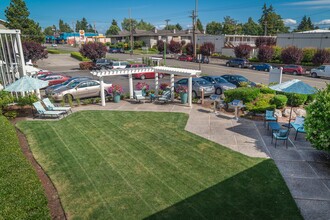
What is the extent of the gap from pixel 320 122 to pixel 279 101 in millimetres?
6065

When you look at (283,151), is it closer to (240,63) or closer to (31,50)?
(240,63)

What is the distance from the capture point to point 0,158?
28.1 feet

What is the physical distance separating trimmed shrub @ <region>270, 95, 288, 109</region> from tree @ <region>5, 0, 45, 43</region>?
168ft

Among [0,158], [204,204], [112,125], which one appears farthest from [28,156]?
[204,204]

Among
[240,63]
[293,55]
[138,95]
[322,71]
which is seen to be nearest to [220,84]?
[138,95]

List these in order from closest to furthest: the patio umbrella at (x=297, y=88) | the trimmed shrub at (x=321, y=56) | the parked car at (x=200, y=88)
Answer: the patio umbrella at (x=297, y=88) → the parked car at (x=200, y=88) → the trimmed shrub at (x=321, y=56)

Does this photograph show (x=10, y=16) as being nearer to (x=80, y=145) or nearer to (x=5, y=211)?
(x=80, y=145)

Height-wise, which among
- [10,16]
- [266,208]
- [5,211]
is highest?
[10,16]

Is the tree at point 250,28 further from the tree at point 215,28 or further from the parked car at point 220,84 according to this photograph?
the parked car at point 220,84

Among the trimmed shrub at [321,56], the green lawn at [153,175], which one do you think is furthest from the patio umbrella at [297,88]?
the trimmed shrub at [321,56]

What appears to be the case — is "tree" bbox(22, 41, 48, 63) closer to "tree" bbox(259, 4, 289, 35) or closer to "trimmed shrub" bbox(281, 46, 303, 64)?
"trimmed shrub" bbox(281, 46, 303, 64)

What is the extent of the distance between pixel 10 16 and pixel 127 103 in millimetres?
47937

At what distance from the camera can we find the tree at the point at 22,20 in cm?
5172

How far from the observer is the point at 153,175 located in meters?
8.43
